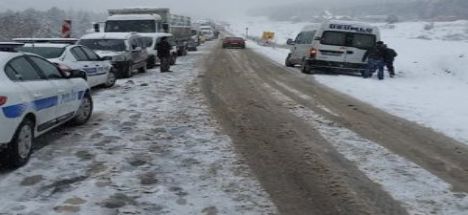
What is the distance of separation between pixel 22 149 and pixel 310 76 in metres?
Answer: 15.7

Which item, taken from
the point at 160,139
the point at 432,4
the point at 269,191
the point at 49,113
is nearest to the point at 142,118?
the point at 160,139

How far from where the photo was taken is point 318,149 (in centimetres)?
856

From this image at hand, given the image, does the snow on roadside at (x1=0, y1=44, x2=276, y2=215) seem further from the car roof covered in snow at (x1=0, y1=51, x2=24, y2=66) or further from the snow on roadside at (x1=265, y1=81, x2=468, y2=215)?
the snow on roadside at (x1=265, y1=81, x2=468, y2=215)

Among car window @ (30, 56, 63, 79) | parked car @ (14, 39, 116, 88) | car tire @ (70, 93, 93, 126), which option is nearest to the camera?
car window @ (30, 56, 63, 79)

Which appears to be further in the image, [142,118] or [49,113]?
[142,118]

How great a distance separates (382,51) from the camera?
21812 millimetres


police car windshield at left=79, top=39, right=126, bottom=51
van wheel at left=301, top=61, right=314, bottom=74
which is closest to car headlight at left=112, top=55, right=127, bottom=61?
police car windshield at left=79, top=39, right=126, bottom=51

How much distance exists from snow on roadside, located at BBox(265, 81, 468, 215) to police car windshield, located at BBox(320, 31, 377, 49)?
12.1 meters

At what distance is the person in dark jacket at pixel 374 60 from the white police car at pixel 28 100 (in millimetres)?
14011

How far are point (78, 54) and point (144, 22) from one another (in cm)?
1305

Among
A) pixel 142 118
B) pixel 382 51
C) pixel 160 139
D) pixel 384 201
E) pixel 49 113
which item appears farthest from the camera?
pixel 382 51

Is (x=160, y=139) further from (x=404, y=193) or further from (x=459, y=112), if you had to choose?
(x=459, y=112)

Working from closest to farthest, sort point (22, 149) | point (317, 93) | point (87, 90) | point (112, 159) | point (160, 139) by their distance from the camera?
point (22, 149) → point (112, 159) → point (160, 139) → point (87, 90) → point (317, 93)

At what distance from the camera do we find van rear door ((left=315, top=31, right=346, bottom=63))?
72.2ft
